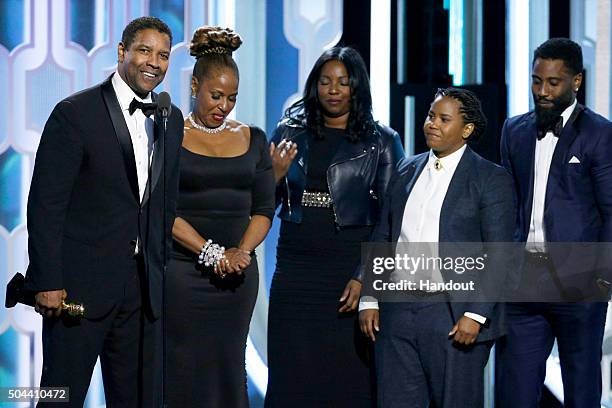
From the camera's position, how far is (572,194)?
4.27 m

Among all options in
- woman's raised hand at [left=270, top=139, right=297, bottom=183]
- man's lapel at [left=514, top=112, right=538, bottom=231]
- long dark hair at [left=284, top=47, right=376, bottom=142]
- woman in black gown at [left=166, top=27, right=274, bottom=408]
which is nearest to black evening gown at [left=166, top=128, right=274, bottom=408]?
woman in black gown at [left=166, top=27, right=274, bottom=408]

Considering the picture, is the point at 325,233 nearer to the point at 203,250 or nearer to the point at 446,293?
the point at 203,250

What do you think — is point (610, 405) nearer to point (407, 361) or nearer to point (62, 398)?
point (407, 361)

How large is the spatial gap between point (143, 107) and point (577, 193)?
174 centimetres

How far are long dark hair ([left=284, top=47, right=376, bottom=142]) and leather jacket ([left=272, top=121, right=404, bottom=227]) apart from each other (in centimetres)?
4

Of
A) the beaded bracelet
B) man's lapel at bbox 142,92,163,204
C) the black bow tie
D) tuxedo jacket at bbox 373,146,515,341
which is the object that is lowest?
the beaded bracelet

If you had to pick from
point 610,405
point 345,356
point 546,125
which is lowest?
point 610,405

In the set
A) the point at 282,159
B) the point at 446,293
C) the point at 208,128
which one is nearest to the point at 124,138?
the point at 208,128

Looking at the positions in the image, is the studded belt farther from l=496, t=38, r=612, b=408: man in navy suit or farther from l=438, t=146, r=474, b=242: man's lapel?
l=496, t=38, r=612, b=408: man in navy suit

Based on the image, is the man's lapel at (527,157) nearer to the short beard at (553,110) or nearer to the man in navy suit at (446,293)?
the short beard at (553,110)

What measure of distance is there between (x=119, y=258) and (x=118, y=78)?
23.1 inches

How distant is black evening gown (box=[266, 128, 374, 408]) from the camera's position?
4484mm

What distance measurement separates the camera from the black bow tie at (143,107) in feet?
11.5

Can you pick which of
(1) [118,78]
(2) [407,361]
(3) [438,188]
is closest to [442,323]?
(2) [407,361]
